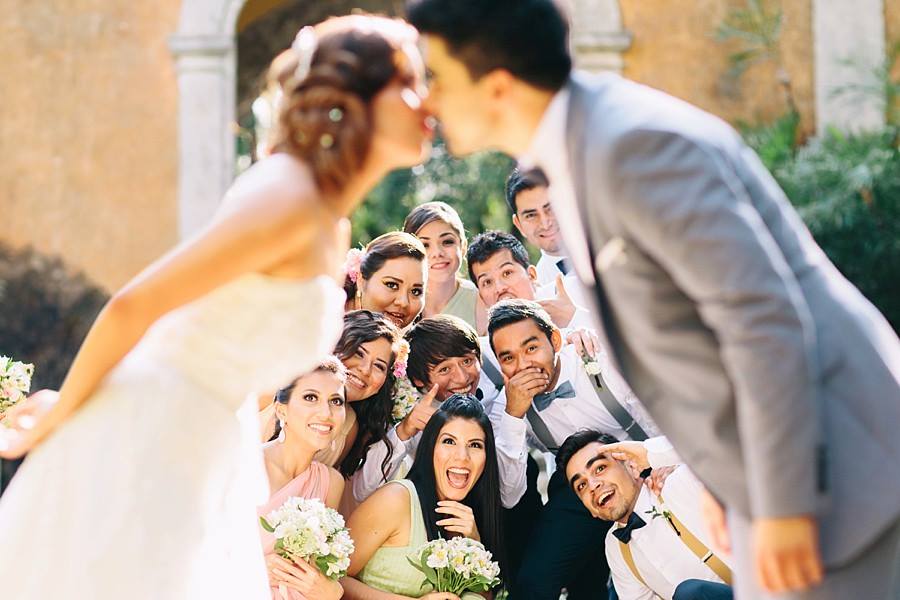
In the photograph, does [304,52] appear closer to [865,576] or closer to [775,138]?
[865,576]

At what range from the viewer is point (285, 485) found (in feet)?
15.6

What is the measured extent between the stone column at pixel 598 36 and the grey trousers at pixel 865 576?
390 inches

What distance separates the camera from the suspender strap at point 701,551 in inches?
183

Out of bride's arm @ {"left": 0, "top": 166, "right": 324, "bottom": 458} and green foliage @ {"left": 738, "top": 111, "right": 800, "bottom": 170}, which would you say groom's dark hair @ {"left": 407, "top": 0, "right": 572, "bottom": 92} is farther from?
green foliage @ {"left": 738, "top": 111, "right": 800, "bottom": 170}

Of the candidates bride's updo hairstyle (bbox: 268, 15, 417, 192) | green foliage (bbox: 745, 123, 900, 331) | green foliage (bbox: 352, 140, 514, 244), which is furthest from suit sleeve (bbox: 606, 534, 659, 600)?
green foliage (bbox: 352, 140, 514, 244)

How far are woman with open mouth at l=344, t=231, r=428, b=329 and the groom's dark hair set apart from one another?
9.94 feet

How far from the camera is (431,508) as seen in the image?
4.85 metres

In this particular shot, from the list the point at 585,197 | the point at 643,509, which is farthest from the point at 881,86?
the point at 585,197

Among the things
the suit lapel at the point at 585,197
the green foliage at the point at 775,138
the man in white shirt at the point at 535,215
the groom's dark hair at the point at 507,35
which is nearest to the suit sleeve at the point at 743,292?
the suit lapel at the point at 585,197

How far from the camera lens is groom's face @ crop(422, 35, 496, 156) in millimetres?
2514

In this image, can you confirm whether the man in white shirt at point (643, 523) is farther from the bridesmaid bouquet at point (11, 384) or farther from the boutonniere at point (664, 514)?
the bridesmaid bouquet at point (11, 384)

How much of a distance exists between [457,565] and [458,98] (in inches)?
95.9

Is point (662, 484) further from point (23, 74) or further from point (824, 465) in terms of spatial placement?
point (23, 74)

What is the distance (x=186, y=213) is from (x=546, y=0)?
33.5ft
